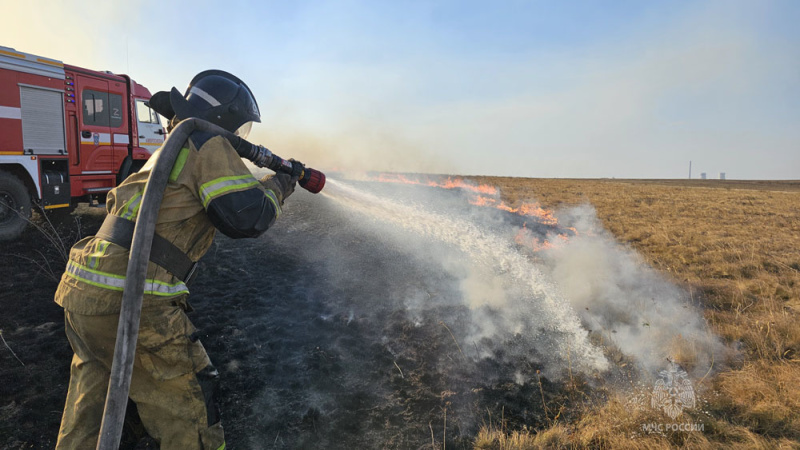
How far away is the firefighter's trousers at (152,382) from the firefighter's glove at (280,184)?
0.91 meters

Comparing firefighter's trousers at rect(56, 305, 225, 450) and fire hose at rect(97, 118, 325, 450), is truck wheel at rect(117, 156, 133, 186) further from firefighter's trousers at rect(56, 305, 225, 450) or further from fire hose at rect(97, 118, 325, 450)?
fire hose at rect(97, 118, 325, 450)

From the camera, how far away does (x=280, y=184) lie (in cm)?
256

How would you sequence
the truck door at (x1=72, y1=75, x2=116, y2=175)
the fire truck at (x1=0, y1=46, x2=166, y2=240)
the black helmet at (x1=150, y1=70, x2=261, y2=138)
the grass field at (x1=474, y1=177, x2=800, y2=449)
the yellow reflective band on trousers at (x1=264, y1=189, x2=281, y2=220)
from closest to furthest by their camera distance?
the yellow reflective band on trousers at (x1=264, y1=189, x2=281, y2=220) → the black helmet at (x1=150, y1=70, x2=261, y2=138) → the grass field at (x1=474, y1=177, x2=800, y2=449) → the fire truck at (x1=0, y1=46, x2=166, y2=240) → the truck door at (x1=72, y1=75, x2=116, y2=175)

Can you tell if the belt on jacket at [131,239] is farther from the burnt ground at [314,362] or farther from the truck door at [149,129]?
the truck door at [149,129]

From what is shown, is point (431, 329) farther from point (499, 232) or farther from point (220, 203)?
point (499, 232)

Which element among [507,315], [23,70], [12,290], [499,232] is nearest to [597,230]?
[499,232]

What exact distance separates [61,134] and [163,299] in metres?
9.26

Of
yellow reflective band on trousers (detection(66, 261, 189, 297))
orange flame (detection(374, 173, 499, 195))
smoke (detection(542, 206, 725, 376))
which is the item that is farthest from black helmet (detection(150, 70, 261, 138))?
orange flame (detection(374, 173, 499, 195))

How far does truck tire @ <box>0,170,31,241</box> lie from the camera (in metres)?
7.06

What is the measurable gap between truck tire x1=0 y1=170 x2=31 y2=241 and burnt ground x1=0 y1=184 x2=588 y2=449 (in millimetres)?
872

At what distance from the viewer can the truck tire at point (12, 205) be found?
7.06m

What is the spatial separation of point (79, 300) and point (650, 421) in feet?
13.6

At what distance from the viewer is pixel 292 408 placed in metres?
3.25

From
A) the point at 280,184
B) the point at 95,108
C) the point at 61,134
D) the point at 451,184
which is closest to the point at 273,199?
the point at 280,184
